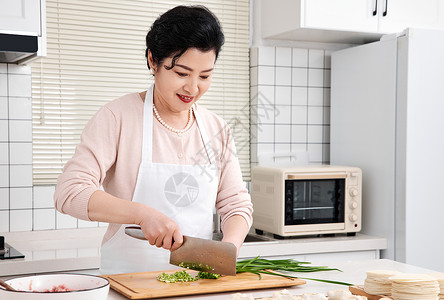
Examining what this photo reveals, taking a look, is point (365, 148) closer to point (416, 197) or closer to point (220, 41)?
point (416, 197)

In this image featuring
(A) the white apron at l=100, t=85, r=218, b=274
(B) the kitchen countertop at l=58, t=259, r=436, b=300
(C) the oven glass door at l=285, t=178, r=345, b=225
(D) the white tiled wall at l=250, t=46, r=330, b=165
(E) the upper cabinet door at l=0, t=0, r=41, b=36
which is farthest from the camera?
(D) the white tiled wall at l=250, t=46, r=330, b=165

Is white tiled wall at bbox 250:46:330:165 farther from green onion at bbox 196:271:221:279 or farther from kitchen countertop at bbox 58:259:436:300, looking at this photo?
green onion at bbox 196:271:221:279

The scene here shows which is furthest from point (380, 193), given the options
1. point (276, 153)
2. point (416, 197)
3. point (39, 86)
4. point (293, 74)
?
point (39, 86)

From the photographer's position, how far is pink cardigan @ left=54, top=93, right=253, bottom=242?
1343 mm

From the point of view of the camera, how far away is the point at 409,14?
275 centimetres

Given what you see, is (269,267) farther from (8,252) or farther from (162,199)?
(8,252)

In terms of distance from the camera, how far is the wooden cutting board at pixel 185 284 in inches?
45.9

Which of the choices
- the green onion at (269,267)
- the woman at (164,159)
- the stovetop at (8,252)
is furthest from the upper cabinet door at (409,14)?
the stovetop at (8,252)

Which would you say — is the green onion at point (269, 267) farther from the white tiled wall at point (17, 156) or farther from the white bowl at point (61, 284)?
the white tiled wall at point (17, 156)

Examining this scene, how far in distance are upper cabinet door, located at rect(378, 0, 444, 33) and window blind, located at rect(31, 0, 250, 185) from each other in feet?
2.78

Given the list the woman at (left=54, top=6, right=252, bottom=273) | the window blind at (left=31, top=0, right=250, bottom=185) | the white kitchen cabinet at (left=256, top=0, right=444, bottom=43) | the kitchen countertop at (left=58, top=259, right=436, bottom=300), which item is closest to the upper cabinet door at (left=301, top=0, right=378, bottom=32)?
the white kitchen cabinet at (left=256, top=0, right=444, bottom=43)

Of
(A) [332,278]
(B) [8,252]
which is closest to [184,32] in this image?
(A) [332,278]

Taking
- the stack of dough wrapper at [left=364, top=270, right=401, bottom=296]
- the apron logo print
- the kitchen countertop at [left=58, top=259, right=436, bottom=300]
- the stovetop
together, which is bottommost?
the stovetop

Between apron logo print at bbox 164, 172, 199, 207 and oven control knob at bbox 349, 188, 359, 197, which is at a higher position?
apron logo print at bbox 164, 172, 199, 207
